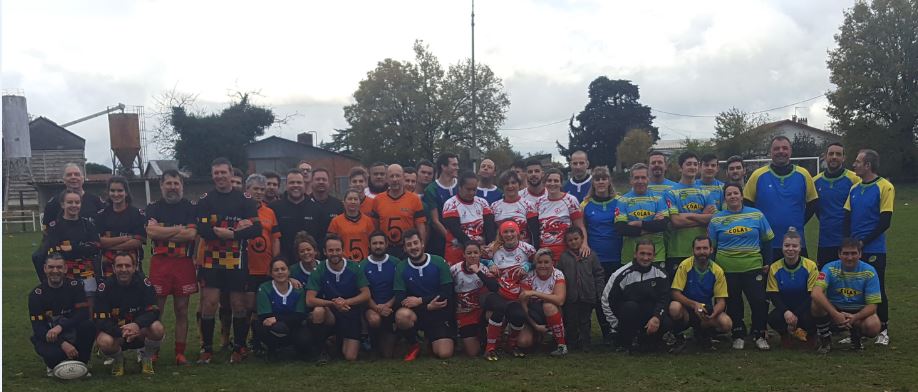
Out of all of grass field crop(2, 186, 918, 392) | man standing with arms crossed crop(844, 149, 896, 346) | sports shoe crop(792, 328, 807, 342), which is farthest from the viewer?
man standing with arms crossed crop(844, 149, 896, 346)

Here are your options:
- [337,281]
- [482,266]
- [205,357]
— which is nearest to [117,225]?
[205,357]

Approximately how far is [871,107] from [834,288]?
37972 mm

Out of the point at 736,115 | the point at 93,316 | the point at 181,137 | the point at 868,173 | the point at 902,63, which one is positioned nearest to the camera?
the point at 93,316

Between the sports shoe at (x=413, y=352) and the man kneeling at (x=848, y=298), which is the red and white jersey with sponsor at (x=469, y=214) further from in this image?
the man kneeling at (x=848, y=298)

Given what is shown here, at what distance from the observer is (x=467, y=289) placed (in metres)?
6.84

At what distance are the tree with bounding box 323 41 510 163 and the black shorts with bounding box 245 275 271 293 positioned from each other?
1497 inches

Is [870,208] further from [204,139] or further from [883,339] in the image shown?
[204,139]

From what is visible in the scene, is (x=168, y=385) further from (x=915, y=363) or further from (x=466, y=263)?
(x=915, y=363)

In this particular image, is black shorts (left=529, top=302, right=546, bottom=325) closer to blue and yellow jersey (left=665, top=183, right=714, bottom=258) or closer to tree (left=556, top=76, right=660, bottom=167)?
blue and yellow jersey (left=665, top=183, right=714, bottom=258)

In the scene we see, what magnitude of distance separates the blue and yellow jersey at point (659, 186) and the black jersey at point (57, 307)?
5.21m

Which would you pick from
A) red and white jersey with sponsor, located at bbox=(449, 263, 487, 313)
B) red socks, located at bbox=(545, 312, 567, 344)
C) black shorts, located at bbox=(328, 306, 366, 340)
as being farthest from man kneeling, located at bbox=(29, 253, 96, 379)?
red socks, located at bbox=(545, 312, 567, 344)

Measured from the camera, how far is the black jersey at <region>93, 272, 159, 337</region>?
6.23 metres

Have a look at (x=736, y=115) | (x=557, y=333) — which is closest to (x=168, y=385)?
(x=557, y=333)

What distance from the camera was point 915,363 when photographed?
5.82m
